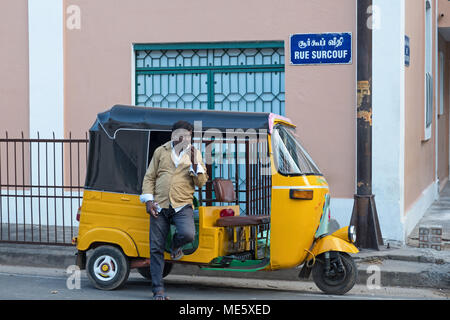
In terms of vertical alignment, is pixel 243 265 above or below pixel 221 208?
below

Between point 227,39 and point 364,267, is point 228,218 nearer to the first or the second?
point 364,267

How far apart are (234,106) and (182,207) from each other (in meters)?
4.16

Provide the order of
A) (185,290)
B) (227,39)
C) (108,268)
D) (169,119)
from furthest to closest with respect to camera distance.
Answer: (227,39), (185,290), (108,268), (169,119)

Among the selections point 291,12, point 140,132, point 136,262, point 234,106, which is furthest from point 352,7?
point 136,262

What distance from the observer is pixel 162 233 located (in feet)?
24.3

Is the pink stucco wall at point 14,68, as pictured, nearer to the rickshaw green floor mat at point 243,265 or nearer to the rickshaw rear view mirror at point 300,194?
the rickshaw green floor mat at point 243,265

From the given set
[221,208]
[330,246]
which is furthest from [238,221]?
[330,246]

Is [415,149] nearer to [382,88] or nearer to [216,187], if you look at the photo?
[382,88]

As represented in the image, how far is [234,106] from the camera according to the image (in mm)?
11258

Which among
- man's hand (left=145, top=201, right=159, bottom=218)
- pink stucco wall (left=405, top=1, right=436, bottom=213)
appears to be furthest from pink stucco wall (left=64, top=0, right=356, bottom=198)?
man's hand (left=145, top=201, right=159, bottom=218)

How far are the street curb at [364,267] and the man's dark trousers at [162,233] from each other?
1.65 m

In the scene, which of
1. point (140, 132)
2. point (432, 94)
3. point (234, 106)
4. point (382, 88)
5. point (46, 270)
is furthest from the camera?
point (432, 94)

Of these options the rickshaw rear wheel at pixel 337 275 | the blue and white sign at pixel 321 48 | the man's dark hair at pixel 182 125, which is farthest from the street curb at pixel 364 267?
the blue and white sign at pixel 321 48

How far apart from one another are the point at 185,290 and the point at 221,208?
1.04m
